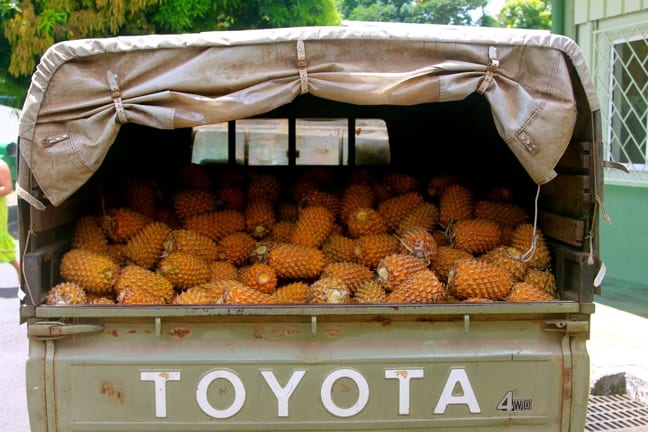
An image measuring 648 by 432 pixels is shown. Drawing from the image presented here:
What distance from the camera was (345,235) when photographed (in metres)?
4.39

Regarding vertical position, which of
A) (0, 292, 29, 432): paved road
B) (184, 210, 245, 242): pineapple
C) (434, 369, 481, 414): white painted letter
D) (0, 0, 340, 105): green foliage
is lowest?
(0, 292, 29, 432): paved road

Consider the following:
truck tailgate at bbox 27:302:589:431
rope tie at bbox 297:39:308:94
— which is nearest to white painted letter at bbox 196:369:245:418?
truck tailgate at bbox 27:302:589:431

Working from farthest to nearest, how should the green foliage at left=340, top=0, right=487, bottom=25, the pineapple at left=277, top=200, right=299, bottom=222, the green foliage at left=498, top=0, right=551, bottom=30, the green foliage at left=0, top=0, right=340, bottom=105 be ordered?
1. the green foliage at left=340, top=0, right=487, bottom=25
2. the green foliage at left=498, top=0, right=551, bottom=30
3. the green foliage at left=0, top=0, right=340, bottom=105
4. the pineapple at left=277, top=200, right=299, bottom=222

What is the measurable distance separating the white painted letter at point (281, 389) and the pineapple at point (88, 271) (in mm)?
1126

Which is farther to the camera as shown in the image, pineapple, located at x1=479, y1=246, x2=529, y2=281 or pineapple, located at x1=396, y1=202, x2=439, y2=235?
pineapple, located at x1=396, y1=202, x2=439, y2=235

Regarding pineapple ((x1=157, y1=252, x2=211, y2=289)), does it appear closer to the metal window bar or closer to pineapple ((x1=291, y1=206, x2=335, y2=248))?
pineapple ((x1=291, y1=206, x2=335, y2=248))

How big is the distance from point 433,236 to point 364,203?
506 mm

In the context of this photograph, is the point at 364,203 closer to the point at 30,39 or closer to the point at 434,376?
the point at 434,376

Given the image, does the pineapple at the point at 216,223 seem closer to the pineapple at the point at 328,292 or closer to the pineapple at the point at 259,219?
the pineapple at the point at 259,219

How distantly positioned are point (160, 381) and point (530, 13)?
32.6 m

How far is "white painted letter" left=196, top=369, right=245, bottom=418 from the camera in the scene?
3.06m

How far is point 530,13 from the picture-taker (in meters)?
32.2

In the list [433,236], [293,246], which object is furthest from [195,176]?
[433,236]

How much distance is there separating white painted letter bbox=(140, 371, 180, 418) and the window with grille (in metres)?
6.40
